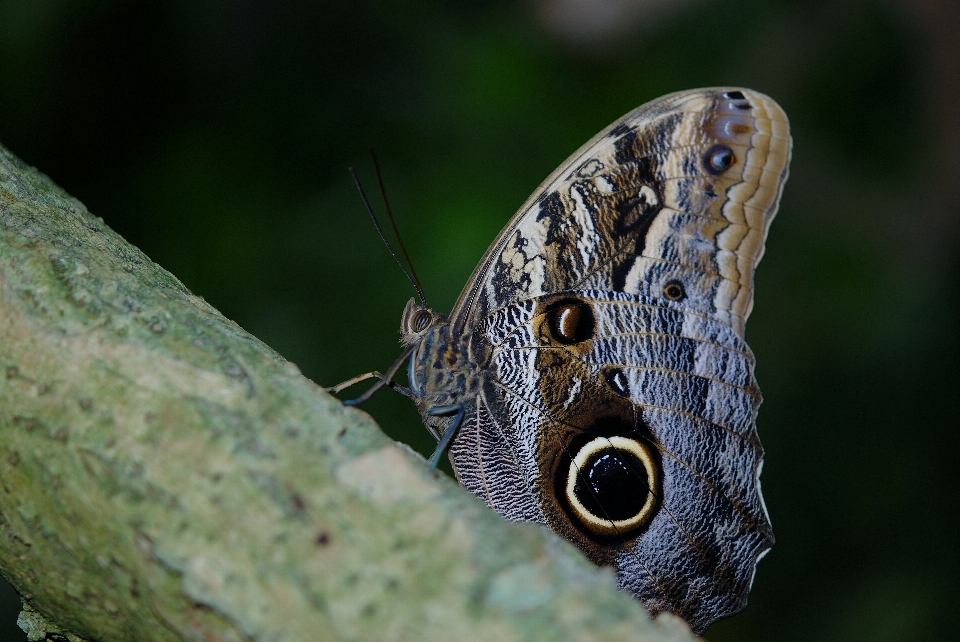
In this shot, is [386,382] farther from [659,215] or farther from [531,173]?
[531,173]

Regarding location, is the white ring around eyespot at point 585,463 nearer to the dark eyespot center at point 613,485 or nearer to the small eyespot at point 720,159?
the dark eyespot center at point 613,485

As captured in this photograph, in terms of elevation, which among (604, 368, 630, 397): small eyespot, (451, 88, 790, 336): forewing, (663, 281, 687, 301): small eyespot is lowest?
(604, 368, 630, 397): small eyespot

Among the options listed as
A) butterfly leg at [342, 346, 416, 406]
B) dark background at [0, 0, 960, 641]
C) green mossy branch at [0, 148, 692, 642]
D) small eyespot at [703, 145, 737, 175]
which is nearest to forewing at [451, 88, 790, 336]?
small eyespot at [703, 145, 737, 175]

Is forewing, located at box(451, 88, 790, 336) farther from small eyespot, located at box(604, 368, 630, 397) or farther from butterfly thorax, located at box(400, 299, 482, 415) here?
small eyespot, located at box(604, 368, 630, 397)

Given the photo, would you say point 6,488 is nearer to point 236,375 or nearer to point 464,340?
point 236,375

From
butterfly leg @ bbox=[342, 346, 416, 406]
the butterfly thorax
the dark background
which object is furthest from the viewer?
the dark background

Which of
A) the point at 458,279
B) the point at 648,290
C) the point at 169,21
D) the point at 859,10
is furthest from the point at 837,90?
the point at 169,21

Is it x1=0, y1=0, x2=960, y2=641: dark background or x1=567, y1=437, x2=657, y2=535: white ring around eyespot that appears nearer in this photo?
x1=567, y1=437, x2=657, y2=535: white ring around eyespot
